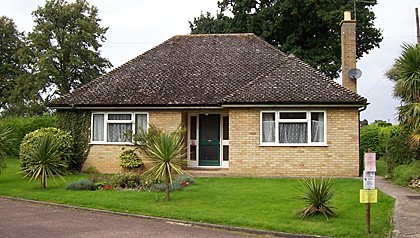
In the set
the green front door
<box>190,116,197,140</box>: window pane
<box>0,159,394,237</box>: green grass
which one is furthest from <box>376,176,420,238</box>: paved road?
<box>190,116,197,140</box>: window pane

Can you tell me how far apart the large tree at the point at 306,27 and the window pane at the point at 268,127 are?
18589 millimetres

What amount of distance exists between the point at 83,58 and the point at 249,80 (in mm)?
30649

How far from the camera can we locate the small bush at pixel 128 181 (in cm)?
1611

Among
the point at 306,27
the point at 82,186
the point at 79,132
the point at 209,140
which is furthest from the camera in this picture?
the point at 306,27

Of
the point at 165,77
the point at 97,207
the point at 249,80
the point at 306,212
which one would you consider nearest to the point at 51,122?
the point at 165,77

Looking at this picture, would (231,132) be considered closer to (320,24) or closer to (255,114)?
(255,114)

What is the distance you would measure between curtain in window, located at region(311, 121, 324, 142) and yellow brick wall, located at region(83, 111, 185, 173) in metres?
5.53

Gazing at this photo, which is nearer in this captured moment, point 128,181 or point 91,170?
point 128,181

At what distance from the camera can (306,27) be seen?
37.9m

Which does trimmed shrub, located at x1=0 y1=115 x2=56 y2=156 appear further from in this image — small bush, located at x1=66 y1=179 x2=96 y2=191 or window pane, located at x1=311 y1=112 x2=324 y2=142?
window pane, located at x1=311 y1=112 x2=324 y2=142

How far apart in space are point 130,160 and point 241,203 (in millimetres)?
8780

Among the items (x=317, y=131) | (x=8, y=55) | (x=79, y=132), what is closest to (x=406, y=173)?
(x=317, y=131)

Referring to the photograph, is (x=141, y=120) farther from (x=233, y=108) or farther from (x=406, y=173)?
(x=406, y=173)

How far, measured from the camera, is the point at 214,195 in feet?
46.1
